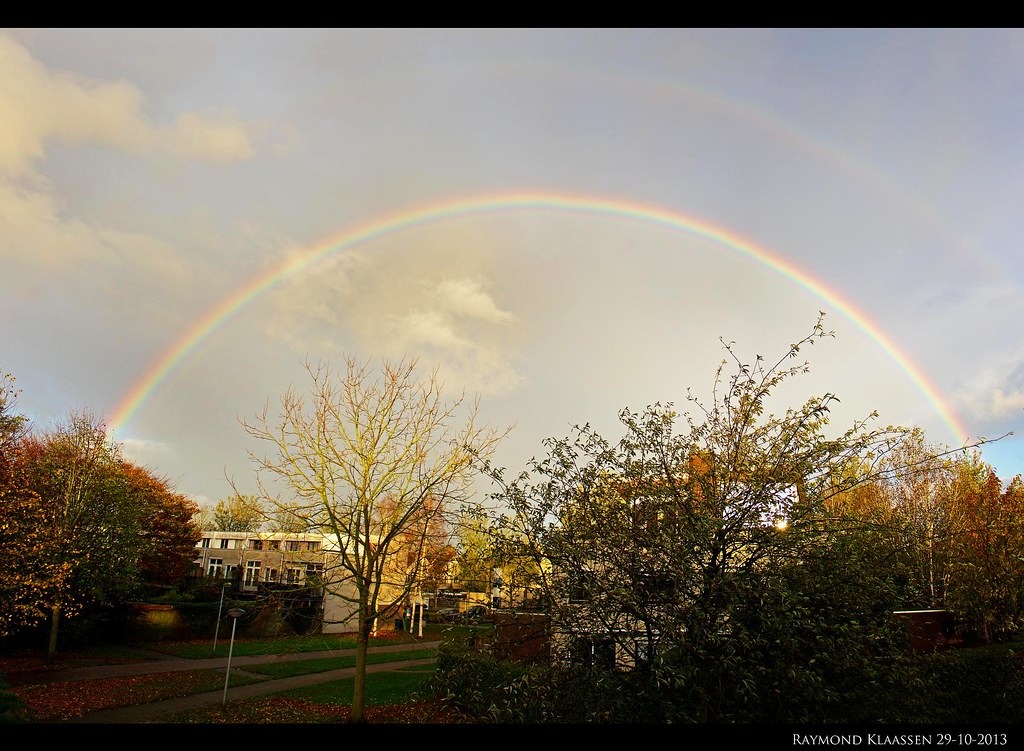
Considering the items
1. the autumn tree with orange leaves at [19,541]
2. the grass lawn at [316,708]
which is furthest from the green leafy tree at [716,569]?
the autumn tree with orange leaves at [19,541]

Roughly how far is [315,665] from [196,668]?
481cm

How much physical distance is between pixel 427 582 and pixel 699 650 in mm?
7140

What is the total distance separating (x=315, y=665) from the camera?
27.1 meters

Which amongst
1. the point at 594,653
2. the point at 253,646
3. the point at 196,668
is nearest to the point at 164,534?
the point at 253,646

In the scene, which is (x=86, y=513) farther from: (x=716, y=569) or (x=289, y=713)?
(x=716, y=569)

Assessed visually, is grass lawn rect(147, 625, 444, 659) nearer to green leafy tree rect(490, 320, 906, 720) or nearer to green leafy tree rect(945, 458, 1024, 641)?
green leafy tree rect(945, 458, 1024, 641)

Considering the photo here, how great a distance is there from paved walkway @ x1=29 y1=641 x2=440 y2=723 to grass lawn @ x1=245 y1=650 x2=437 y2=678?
1.83 ft

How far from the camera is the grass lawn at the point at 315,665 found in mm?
24734

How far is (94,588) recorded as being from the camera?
88.9 feet

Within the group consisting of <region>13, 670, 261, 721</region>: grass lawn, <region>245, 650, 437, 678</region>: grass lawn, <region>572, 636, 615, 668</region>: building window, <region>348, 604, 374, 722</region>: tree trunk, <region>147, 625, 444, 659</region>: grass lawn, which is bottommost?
<region>147, 625, 444, 659</region>: grass lawn

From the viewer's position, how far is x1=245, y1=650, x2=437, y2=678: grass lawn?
24734 mm

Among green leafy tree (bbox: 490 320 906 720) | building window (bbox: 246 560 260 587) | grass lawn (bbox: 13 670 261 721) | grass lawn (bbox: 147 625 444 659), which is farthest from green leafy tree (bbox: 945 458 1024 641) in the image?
building window (bbox: 246 560 260 587)
